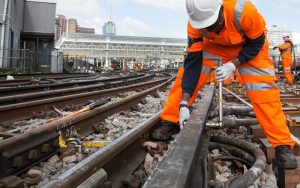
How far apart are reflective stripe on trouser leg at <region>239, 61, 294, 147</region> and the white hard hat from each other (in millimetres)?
604

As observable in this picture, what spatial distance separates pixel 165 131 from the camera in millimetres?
4016

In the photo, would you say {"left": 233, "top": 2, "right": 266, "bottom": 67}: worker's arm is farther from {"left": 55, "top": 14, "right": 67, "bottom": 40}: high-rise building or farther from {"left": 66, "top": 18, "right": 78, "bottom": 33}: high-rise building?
{"left": 66, "top": 18, "right": 78, "bottom": 33}: high-rise building

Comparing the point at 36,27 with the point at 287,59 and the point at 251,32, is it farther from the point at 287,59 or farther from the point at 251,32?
the point at 251,32

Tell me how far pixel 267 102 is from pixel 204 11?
983mm

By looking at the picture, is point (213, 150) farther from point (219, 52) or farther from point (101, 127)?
point (101, 127)

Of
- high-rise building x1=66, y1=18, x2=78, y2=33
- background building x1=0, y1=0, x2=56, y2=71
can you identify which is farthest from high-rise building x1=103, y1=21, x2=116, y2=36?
background building x1=0, y1=0, x2=56, y2=71

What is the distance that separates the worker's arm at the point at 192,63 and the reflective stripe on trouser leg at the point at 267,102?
0.56 metres

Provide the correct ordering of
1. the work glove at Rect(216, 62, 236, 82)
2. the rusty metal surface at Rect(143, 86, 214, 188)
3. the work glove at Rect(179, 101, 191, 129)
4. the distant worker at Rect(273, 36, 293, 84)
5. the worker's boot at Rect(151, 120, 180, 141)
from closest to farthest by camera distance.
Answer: the rusty metal surface at Rect(143, 86, 214, 188) < the work glove at Rect(216, 62, 236, 82) < the work glove at Rect(179, 101, 191, 129) < the worker's boot at Rect(151, 120, 180, 141) < the distant worker at Rect(273, 36, 293, 84)

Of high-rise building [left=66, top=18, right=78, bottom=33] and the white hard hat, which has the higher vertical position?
high-rise building [left=66, top=18, right=78, bottom=33]

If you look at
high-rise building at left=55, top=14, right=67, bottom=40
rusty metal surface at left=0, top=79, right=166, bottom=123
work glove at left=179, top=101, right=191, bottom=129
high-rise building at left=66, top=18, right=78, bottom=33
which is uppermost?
high-rise building at left=66, top=18, right=78, bottom=33

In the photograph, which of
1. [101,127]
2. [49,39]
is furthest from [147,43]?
[101,127]

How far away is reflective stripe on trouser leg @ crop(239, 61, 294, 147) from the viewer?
3141 mm

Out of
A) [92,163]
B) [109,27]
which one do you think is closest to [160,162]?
[92,163]

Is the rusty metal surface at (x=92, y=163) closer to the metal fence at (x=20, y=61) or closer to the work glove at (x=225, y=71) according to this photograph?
the work glove at (x=225, y=71)
